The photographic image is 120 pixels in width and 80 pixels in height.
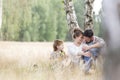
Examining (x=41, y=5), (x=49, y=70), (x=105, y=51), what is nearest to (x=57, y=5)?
(x=41, y=5)

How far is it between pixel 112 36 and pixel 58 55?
4356mm

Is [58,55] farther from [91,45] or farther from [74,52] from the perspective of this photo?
[91,45]

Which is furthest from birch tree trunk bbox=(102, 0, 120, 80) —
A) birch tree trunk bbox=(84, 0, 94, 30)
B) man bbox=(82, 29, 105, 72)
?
birch tree trunk bbox=(84, 0, 94, 30)

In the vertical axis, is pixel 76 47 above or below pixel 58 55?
above

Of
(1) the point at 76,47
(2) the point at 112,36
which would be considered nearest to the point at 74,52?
(1) the point at 76,47

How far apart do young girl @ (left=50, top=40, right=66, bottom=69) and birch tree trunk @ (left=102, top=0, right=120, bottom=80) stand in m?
4.27

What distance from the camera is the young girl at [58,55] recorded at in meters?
5.08

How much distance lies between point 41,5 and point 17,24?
13.3 feet

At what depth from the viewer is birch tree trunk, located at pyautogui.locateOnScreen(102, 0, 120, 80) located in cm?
77

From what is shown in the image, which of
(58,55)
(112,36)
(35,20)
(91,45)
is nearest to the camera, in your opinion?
(112,36)

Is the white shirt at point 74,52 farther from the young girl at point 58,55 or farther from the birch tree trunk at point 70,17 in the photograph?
the birch tree trunk at point 70,17

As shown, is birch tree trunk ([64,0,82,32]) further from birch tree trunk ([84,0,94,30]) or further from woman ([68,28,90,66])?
woman ([68,28,90,66])

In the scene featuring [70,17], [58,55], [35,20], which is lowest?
[58,55]

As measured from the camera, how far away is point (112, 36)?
78 centimetres
